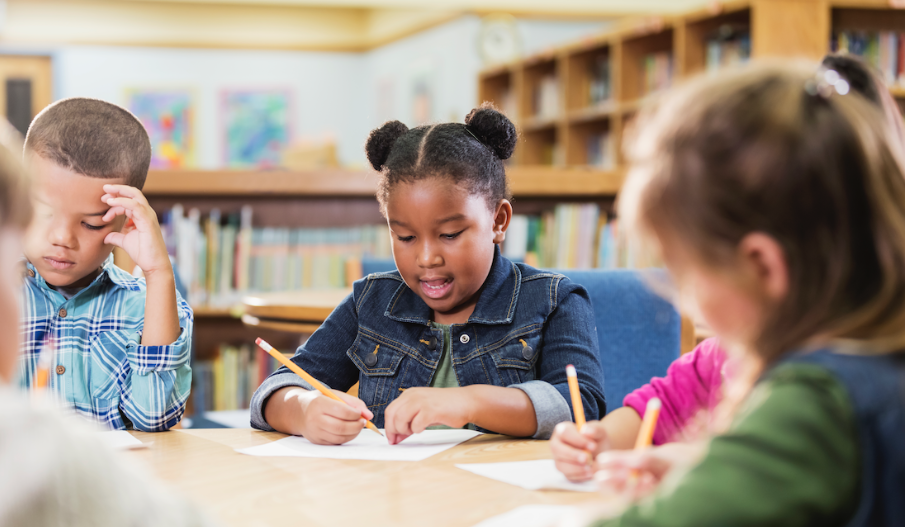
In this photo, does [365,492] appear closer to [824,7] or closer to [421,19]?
[824,7]

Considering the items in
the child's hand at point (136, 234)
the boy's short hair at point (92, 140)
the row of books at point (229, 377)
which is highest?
the boy's short hair at point (92, 140)

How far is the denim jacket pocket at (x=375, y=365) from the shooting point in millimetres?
1265

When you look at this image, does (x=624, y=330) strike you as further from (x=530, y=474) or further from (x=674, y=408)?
(x=530, y=474)

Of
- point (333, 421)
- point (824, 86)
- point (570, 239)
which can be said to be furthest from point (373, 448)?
point (570, 239)

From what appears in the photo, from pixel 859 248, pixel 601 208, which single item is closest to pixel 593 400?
pixel 859 248

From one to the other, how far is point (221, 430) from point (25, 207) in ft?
1.90

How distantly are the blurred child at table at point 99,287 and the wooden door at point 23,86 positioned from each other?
7.13m

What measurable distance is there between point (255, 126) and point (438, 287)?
7.35 meters

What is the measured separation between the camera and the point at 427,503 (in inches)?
29.3

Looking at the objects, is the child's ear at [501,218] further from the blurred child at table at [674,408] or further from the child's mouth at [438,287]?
the blurred child at table at [674,408]

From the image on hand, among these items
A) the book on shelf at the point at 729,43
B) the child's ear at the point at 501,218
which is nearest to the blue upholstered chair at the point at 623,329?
the child's ear at the point at 501,218

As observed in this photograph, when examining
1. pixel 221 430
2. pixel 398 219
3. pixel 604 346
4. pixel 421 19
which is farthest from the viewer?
pixel 421 19

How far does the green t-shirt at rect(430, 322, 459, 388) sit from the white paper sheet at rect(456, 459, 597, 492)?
373mm

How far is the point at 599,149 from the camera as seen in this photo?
5785 mm
